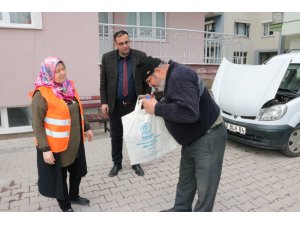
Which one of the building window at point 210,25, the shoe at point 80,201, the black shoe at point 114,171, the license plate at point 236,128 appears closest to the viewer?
the shoe at point 80,201

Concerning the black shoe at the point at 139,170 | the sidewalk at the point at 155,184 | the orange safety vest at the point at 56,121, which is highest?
the orange safety vest at the point at 56,121

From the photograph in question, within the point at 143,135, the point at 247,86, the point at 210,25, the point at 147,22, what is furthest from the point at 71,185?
the point at 210,25

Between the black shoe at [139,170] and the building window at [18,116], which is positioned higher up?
the building window at [18,116]

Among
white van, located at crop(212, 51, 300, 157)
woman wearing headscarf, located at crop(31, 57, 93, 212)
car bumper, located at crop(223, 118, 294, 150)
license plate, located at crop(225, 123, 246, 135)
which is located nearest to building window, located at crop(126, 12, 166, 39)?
white van, located at crop(212, 51, 300, 157)

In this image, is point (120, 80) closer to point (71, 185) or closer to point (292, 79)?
point (71, 185)

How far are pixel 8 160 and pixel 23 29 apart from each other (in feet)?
8.74

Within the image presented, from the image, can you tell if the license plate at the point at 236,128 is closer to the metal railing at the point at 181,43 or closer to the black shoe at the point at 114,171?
the black shoe at the point at 114,171

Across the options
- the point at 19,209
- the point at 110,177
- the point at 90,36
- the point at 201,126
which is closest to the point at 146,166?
the point at 110,177

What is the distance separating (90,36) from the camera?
627cm

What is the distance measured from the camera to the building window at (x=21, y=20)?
214 inches

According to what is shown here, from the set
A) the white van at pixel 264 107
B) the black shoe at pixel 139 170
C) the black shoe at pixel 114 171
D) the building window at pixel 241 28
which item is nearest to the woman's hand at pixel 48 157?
the black shoe at pixel 114 171

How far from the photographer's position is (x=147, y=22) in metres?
9.73

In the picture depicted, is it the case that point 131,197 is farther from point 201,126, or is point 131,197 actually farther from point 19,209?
point 201,126

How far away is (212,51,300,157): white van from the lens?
4.45 meters
